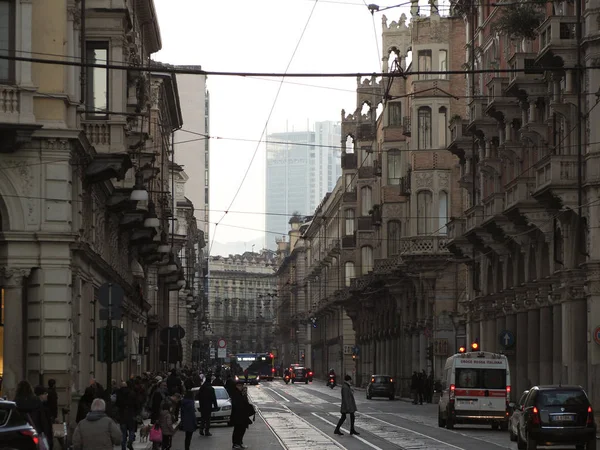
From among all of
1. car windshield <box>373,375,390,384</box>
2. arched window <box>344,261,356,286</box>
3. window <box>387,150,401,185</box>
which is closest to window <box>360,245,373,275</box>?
arched window <box>344,261,356,286</box>

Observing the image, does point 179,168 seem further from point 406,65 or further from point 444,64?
point 444,64

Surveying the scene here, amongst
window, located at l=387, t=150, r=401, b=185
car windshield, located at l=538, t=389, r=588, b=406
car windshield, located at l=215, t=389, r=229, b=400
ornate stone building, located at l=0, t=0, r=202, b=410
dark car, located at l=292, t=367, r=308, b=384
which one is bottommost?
dark car, located at l=292, t=367, r=308, b=384

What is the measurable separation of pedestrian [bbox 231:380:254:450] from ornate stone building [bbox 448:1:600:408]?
36.4 feet

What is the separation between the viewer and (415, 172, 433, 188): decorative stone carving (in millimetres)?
79688

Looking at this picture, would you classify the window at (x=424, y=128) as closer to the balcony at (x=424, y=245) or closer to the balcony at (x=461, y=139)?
the balcony at (x=424, y=245)

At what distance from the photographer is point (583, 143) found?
4531 cm

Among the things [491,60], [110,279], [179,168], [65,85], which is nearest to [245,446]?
[65,85]

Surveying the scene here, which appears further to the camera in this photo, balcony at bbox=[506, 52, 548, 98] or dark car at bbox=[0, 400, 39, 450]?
balcony at bbox=[506, 52, 548, 98]

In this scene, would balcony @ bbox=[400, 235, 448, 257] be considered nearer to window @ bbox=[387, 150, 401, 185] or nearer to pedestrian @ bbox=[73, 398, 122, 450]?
window @ bbox=[387, 150, 401, 185]

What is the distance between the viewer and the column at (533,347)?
53156mm

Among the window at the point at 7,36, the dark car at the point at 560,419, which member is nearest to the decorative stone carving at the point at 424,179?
the window at the point at 7,36

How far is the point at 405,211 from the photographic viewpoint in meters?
90.6

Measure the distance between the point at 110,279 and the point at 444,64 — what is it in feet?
118

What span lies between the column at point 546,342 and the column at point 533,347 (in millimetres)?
1646
